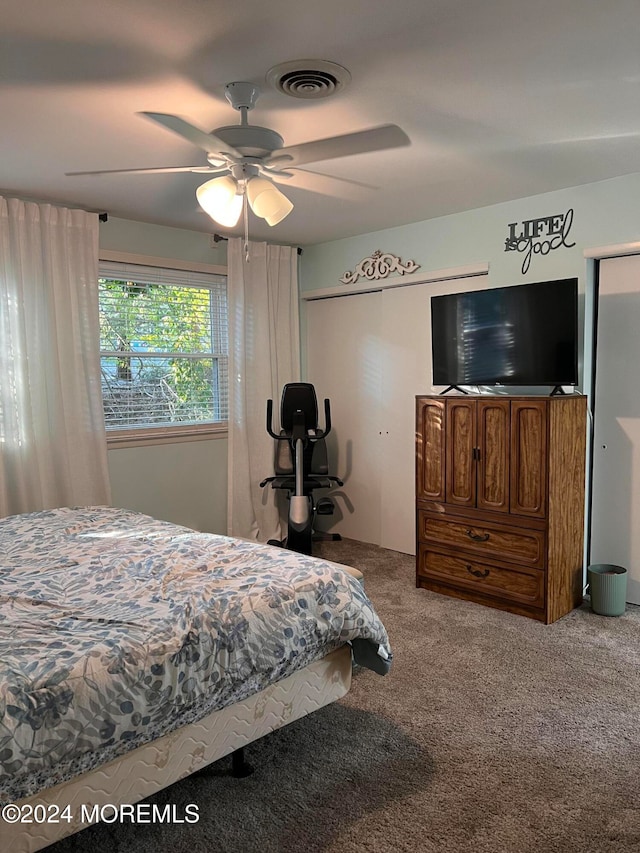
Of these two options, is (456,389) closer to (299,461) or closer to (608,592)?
(299,461)

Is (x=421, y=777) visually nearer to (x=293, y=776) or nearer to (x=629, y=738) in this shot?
(x=293, y=776)

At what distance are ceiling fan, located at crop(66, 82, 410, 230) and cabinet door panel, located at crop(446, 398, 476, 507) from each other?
169 centimetres

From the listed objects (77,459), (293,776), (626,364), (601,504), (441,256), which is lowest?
(293,776)

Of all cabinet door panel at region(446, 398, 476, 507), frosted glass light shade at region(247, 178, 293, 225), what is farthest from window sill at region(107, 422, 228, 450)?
frosted glass light shade at region(247, 178, 293, 225)

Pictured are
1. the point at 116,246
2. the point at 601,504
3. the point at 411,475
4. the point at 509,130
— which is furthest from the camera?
the point at 411,475

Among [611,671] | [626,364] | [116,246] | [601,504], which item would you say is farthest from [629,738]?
[116,246]

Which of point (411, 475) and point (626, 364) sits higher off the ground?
point (626, 364)

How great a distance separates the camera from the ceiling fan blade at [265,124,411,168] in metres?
2.43

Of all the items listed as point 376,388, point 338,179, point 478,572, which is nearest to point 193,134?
point 338,179

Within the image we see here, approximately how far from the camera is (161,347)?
4.64 metres

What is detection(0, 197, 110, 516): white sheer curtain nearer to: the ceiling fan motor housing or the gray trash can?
the ceiling fan motor housing

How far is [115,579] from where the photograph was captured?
2.27 m

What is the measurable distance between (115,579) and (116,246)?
9.11 ft

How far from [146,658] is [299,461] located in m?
3.02
